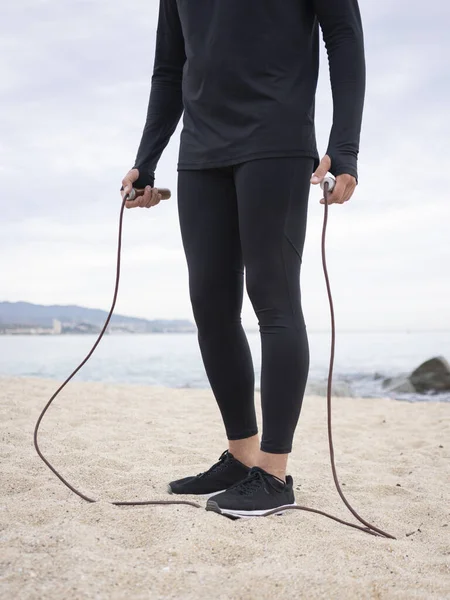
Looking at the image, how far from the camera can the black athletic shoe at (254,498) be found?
157 cm

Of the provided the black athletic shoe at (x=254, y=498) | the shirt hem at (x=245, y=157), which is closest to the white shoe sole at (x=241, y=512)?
the black athletic shoe at (x=254, y=498)

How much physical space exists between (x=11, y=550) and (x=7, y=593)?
19cm

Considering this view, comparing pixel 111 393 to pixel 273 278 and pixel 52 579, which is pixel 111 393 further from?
pixel 52 579

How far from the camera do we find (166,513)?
1.53 m

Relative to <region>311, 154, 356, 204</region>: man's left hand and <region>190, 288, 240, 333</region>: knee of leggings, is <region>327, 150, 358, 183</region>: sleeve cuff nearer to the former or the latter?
<region>311, 154, 356, 204</region>: man's left hand

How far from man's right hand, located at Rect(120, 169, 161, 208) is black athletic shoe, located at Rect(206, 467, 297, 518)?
100 cm

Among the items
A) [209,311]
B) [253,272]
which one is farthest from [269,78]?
[209,311]

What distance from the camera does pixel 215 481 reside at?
72.4 inches

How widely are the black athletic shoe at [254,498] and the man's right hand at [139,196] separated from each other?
39.4 inches

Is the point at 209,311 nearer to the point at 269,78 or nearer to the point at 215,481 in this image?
the point at 215,481

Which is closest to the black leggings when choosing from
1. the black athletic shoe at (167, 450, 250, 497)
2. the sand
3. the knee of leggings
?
the knee of leggings

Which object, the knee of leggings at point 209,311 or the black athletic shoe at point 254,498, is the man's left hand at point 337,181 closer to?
the knee of leggings at point 209,311

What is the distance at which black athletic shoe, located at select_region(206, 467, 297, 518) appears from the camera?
1.57m

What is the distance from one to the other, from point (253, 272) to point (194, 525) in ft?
2.30
